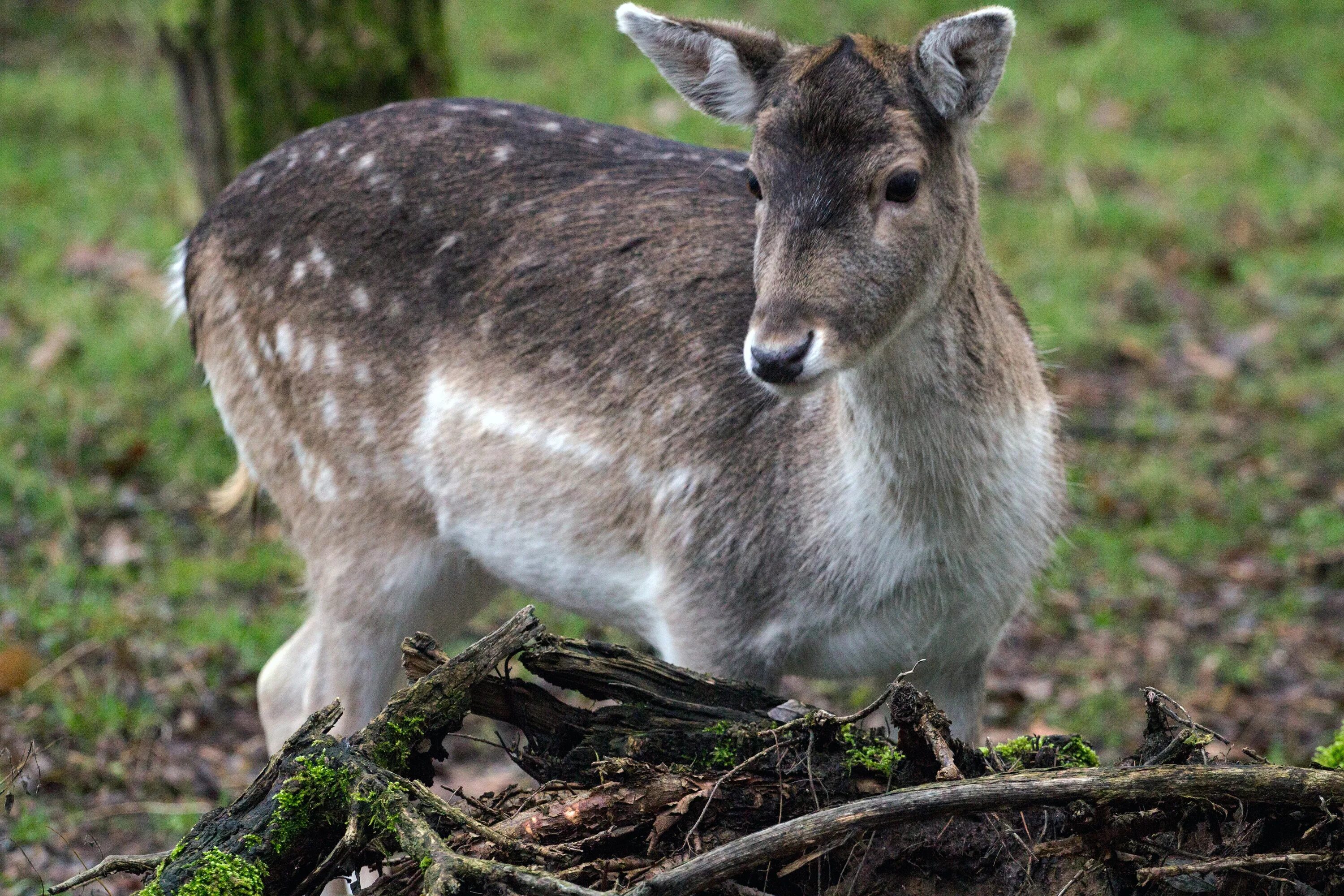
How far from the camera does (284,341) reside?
14.5ft

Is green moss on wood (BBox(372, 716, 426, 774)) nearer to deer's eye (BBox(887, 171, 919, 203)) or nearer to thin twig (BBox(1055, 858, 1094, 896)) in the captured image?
thin twig (BBox(1055, 858, 1094, 896))

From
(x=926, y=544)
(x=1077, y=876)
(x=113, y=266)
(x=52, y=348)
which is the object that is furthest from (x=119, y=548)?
(x=1077, y=876)

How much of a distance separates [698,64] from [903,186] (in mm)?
690

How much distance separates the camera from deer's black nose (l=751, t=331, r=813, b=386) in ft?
9.99

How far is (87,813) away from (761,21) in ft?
26.6

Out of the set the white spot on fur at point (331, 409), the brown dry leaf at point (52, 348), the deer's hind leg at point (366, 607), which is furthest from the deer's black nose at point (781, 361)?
the brown dry leaf at point (52, 348)

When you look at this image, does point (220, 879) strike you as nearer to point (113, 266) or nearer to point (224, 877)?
point (224, 877)

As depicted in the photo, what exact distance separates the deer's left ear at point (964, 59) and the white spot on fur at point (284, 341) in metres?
2.07

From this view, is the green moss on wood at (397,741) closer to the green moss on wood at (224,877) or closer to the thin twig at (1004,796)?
the green moss on wood at (224,877)

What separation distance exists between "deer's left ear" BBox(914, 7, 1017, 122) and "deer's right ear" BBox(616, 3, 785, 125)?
1.33 ft

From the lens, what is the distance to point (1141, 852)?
2418mm

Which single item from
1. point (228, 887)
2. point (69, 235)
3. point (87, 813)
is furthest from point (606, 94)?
point (228, 887)

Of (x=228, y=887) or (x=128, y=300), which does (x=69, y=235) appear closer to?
(x=128, y=300)

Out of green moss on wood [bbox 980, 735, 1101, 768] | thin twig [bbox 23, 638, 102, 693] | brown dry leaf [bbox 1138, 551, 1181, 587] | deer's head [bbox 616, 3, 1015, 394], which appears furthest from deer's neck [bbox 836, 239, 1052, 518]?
thin twig [bbox 23, 638, 102, 693]
